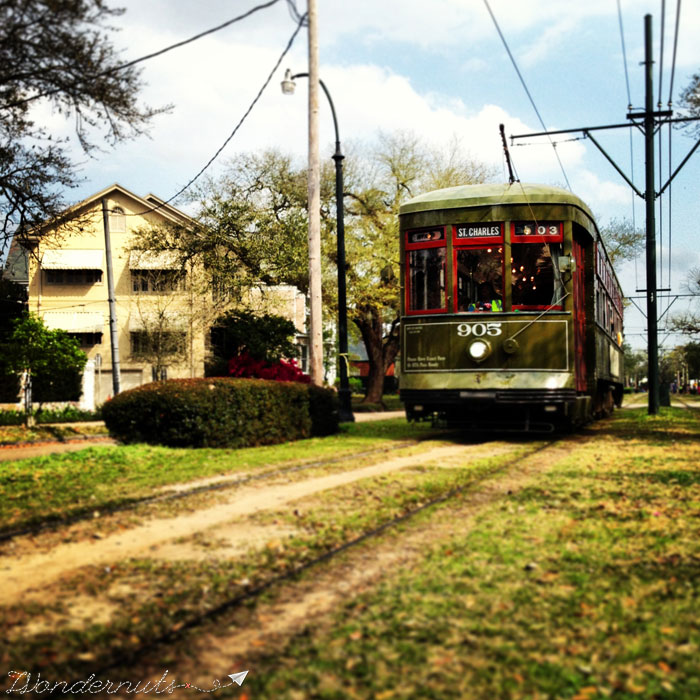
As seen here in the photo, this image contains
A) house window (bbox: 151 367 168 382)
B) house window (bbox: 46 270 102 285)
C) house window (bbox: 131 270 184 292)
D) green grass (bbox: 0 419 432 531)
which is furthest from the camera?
house window (bbox: 46 270 102 285)

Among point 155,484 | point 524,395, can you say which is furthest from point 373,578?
point 524,395

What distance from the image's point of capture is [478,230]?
13555 millimetres

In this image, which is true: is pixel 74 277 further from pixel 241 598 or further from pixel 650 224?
pixel 241 598

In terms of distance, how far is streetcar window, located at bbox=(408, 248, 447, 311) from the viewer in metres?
13.8

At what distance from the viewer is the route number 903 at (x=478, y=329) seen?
533 inches

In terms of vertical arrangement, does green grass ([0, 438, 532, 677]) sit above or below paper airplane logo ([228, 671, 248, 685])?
above

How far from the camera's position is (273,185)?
1340 inches

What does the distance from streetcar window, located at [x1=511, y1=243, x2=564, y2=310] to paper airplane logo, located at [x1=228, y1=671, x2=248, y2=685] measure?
10.8 m

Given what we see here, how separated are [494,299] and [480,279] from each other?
0.40 m

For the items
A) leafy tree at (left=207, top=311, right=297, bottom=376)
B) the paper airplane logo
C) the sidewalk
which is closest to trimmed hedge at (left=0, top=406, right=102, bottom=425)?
leafy tree at (left=207, top=311, right=297, bottom=376)

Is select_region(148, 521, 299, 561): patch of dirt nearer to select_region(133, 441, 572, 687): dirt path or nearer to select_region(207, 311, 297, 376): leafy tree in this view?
select_region(133, 441, 572, 687): dirt path

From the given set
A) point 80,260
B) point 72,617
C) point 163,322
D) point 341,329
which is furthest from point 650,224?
point 80,260

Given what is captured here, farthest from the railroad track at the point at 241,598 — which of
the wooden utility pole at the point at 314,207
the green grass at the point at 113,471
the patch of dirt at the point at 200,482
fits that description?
the wooden utility pole at the point at 314,207

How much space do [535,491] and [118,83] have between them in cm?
698
